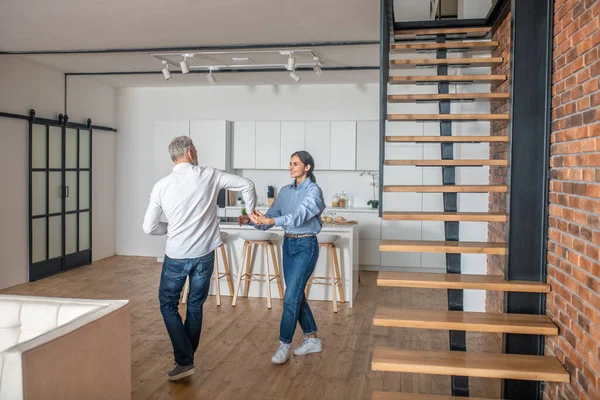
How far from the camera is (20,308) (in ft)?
9.74

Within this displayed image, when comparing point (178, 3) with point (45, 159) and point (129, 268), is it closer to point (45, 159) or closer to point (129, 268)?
point (45, 159)

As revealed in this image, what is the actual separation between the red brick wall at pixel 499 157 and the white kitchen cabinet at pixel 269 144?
4.63 m

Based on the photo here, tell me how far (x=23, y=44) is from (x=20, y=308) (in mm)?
5041

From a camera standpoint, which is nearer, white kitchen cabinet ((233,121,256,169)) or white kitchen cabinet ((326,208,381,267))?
white kitchen cabinet ((326,208,381,267))

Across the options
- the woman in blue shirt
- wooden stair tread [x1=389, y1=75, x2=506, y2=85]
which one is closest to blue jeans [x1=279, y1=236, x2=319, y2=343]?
the woman in blue shirt

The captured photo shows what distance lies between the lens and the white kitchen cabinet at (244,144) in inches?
378

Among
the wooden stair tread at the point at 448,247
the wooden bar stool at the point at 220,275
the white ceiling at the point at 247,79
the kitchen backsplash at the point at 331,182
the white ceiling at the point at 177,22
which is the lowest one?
the wooden bar stool at the point at 220,275

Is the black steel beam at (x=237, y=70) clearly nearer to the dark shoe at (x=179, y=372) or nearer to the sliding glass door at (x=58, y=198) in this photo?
the sliding glass door at (x=58, y=198)

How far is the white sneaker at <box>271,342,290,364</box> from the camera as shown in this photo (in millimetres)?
4777

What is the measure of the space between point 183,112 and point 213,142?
0.96m

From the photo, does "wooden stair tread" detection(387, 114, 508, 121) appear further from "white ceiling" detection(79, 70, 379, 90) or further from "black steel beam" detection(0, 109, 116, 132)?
"black steel beam" detection(0, 109, 116, 132)

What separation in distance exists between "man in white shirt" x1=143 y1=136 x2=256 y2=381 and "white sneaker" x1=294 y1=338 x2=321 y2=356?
1089 millimetres

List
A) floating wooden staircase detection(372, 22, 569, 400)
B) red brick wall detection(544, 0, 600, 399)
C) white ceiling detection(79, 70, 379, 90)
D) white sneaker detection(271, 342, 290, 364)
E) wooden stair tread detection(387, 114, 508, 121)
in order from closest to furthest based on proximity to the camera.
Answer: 1. red brick wall detection(544, 0, 600, 399)
2. floating wooden staircase detection(372, 22, 569, 400)
3. wooden stair tread detection(387, 114, 508, 121)
4. white sneaker detection(271, 342, 290, 364)
5. white ceiling detection(79, 70, 379, 90)

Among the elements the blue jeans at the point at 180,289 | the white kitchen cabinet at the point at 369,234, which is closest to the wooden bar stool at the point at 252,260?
the blue jeans at the point at 180,289
